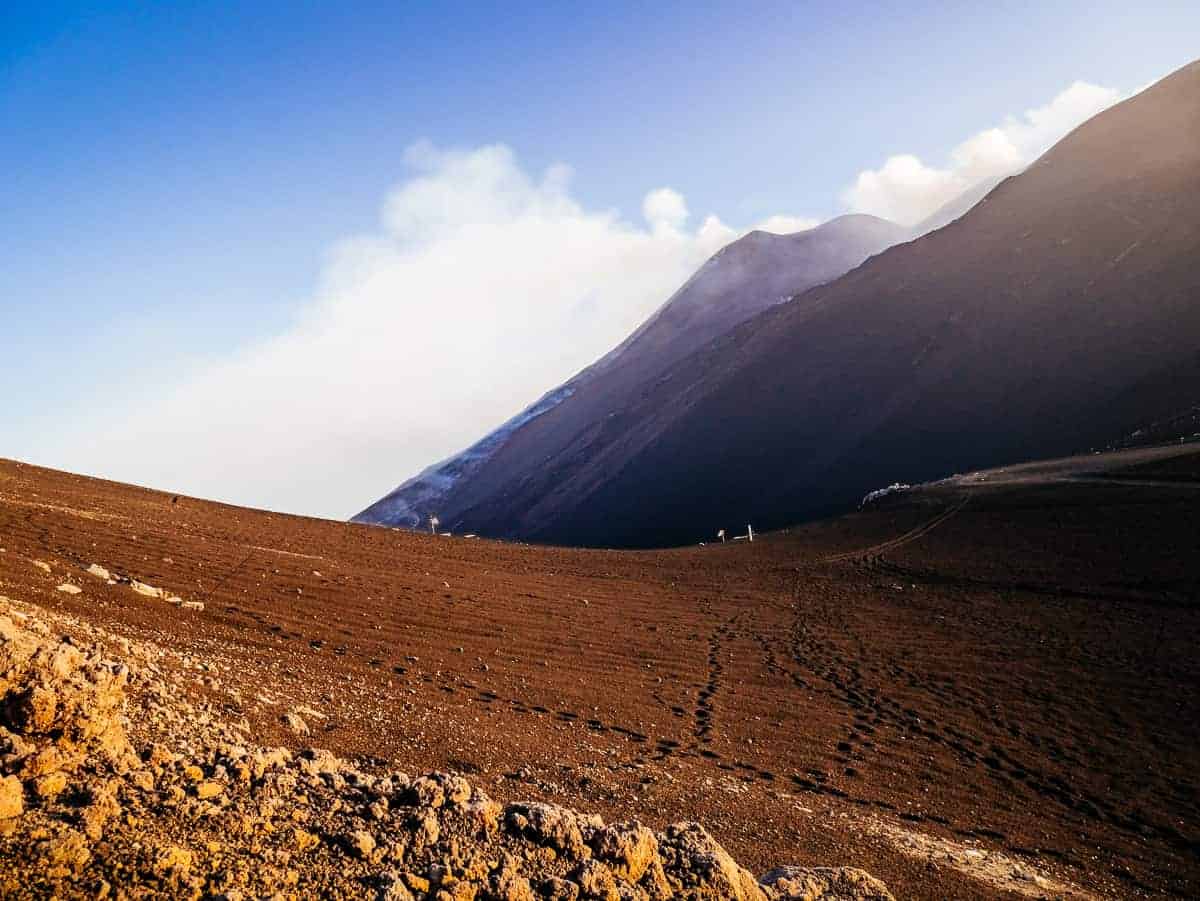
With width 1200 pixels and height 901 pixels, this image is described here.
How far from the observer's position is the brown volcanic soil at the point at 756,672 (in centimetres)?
621

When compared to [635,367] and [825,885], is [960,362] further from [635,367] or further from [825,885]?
[635,367]

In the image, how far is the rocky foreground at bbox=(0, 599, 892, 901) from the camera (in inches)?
107

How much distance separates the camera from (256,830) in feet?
10.3

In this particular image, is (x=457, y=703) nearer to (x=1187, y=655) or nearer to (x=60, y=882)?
(x=60, y=882)

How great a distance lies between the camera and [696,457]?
57344 millimetres

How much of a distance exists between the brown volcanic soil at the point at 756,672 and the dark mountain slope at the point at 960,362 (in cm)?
Answer: 2169

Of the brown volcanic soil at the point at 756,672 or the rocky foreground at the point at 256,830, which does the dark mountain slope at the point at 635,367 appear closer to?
the brown volcanic soil at the point at 756,672

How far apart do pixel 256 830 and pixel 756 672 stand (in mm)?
9892

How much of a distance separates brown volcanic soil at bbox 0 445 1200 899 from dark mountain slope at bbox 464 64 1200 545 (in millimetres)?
21692

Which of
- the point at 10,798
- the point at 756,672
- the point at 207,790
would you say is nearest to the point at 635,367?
the point at 756,672

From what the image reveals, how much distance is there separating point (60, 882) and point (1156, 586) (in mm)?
19610

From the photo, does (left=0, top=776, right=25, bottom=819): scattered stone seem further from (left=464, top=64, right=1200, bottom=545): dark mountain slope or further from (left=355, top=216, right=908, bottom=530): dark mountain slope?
(left=355, top=216, right=908, bottom=530): dark mountain slope

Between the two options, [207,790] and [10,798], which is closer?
[10,798]

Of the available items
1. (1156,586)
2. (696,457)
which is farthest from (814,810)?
(696,457)
